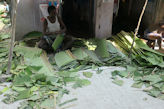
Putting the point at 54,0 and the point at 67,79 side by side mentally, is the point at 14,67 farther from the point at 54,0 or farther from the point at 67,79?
the point at 54,0

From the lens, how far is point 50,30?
4.41 metres

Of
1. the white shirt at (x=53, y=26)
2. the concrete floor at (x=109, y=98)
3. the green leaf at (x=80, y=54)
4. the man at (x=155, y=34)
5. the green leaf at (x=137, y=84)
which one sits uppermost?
the white shirt at (x=53, y=26)

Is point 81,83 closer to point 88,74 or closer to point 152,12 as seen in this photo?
point 88,74

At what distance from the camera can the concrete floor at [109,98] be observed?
2402mm

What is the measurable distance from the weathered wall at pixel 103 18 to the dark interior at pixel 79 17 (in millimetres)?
321

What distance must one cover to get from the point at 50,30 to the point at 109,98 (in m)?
2.57

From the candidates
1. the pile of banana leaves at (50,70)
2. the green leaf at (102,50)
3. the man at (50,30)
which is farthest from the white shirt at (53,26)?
the green leaf at (102,50)

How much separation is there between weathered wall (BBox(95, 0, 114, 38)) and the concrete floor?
2.58 m

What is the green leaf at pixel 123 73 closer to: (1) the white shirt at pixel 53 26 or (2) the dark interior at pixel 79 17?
(1) the white shirt at pixel 53 26

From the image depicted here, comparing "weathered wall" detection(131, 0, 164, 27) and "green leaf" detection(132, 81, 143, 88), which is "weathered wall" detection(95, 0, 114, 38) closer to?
"weathered wall" detection(131, 0, 164, 27)

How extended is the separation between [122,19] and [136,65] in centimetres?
476

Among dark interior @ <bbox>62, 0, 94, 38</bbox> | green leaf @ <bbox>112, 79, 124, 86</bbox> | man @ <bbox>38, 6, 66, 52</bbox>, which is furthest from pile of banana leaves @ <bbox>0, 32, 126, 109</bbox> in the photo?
dark interior @ <bbox>62, 0, 94, 38</bbox>

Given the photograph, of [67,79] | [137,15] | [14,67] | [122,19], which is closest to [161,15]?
[137,15]

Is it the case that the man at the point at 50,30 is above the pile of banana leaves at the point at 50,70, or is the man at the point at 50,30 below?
above
